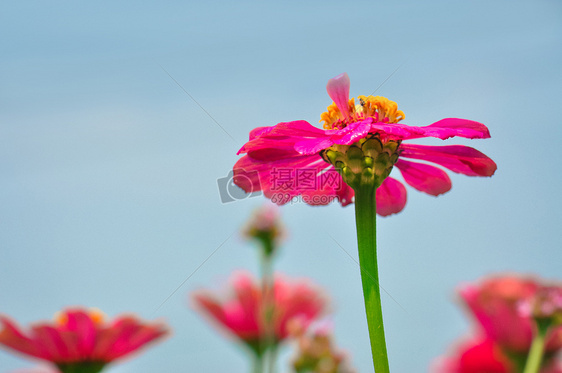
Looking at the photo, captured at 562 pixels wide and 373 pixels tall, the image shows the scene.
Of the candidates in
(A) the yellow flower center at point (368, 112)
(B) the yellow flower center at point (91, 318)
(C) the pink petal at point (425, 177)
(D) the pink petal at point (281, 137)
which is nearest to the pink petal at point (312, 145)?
(D) the pink petal at point (281, 137)

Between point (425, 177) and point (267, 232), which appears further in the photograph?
point (425, 177)

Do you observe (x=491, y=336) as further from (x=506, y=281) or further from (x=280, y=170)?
(x=280, y=170)

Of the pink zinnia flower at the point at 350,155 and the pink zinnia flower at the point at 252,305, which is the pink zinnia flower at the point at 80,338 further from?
the pink zinnia flower at the point at 350,155

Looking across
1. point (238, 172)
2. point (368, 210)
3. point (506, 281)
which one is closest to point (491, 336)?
point (506, 281)

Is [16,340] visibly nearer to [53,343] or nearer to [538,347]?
[53,343]

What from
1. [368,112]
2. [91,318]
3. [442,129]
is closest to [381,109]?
[368,112]

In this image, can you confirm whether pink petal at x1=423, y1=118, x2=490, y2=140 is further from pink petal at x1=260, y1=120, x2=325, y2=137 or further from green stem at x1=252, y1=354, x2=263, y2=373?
green stem at x1=252, y1=354, x2=263, y2=373
